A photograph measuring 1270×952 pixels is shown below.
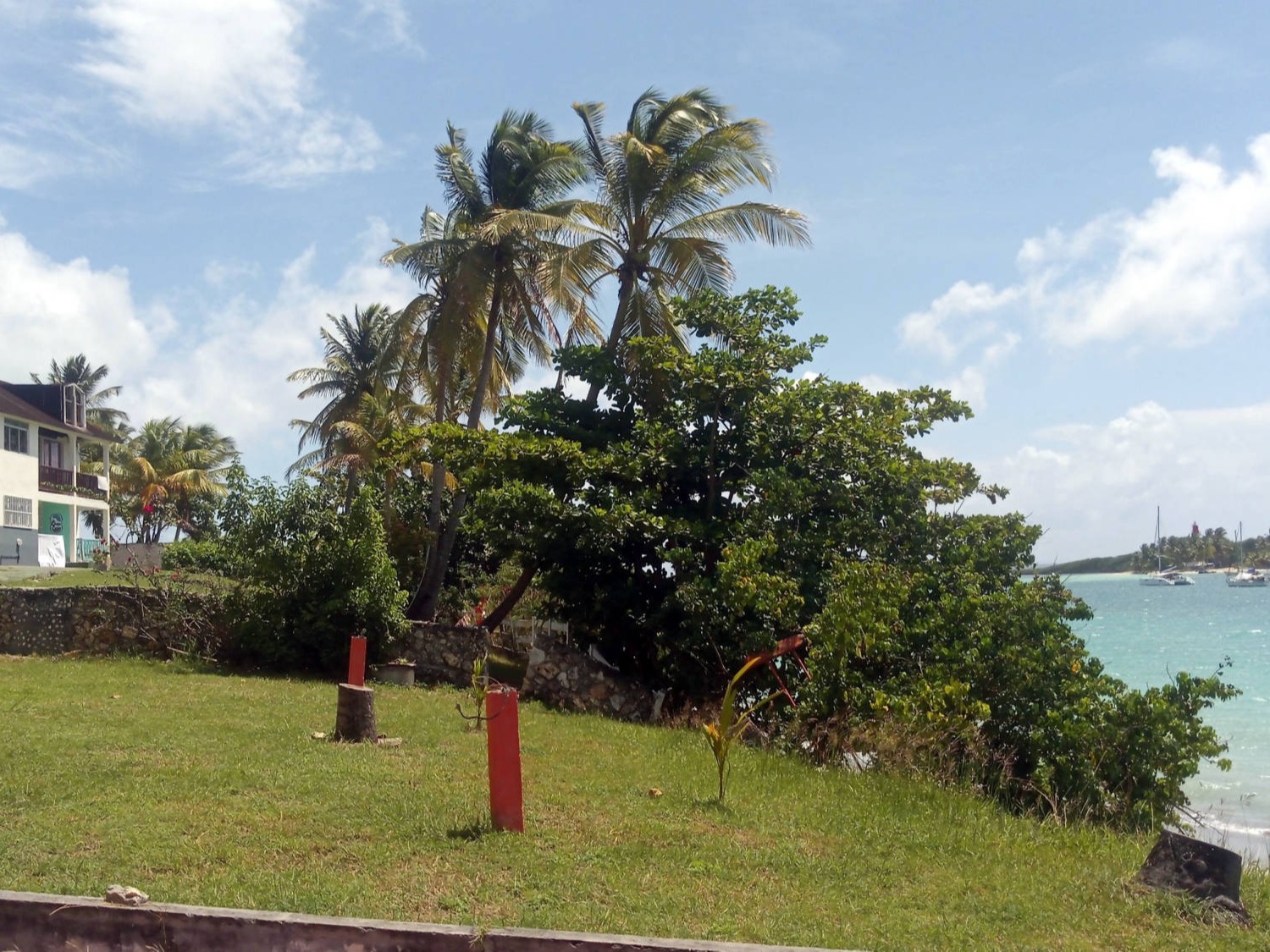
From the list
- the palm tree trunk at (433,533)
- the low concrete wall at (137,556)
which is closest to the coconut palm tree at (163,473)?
the low concrete wall at (137,556)

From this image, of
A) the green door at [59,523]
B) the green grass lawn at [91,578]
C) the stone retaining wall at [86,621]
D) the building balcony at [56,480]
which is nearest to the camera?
the stone retaining wall at [86,621]

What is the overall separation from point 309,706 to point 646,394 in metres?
8.53

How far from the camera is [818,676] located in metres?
13.6

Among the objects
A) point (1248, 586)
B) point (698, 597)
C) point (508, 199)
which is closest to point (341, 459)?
point (508, 199)

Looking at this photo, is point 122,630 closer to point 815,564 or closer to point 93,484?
point 815,564

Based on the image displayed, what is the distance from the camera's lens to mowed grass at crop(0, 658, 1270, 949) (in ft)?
20.2

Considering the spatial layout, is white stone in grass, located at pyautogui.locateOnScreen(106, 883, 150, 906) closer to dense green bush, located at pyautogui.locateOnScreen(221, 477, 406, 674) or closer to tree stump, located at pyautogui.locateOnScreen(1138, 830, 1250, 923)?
tree stump, located at pyautogui.locateOnScreen(1138, 830, 1250, 923)

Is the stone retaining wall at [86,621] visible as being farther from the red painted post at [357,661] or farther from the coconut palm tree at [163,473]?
the coconut palm tree at [163,473]

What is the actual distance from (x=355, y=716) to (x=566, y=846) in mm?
4340

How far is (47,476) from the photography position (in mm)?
42000

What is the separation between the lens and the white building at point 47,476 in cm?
3847

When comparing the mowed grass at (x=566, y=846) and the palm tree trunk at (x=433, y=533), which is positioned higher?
the palm tree trunk at (x=433, y=533)

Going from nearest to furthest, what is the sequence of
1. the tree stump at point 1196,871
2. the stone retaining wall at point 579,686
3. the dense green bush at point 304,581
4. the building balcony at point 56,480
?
the tree stump at point 1196,871 → the stone retaining wall at point 579,686 → the dense green bush at point 304,581 → the building balcony at point 56,480

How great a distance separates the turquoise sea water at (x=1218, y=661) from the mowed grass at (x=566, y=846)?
2813 mm
